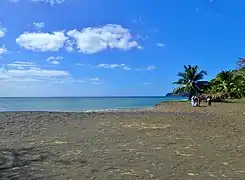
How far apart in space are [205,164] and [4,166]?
5.41 meters


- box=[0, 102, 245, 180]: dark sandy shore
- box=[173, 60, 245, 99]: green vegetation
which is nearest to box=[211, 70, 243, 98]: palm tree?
box=[173, 60, 245, 99]: green vegetation

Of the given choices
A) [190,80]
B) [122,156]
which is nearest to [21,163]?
[122,156]

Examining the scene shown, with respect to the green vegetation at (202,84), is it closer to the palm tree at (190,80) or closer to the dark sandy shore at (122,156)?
the palm tree at (190,80)

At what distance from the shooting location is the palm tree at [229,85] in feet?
226

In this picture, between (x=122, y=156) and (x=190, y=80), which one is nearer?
(x=122, y=156)

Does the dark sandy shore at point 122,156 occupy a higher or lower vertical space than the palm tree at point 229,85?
lower

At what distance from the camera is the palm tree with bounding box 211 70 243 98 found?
68812 mm

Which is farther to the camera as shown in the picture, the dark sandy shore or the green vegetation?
the green vegetation

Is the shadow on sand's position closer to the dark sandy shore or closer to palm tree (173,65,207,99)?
the dark sandy shore

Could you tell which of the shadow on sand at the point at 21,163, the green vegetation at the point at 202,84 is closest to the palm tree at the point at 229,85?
the green vegetation at the point at 202,84

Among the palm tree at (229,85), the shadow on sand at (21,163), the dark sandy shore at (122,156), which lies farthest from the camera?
the palm tree at (229,85)

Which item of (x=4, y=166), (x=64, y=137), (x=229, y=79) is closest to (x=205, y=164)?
(x=4, y=166)

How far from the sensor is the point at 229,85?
70.3m

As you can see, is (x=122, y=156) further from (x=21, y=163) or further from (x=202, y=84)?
(x=202, y=84)
